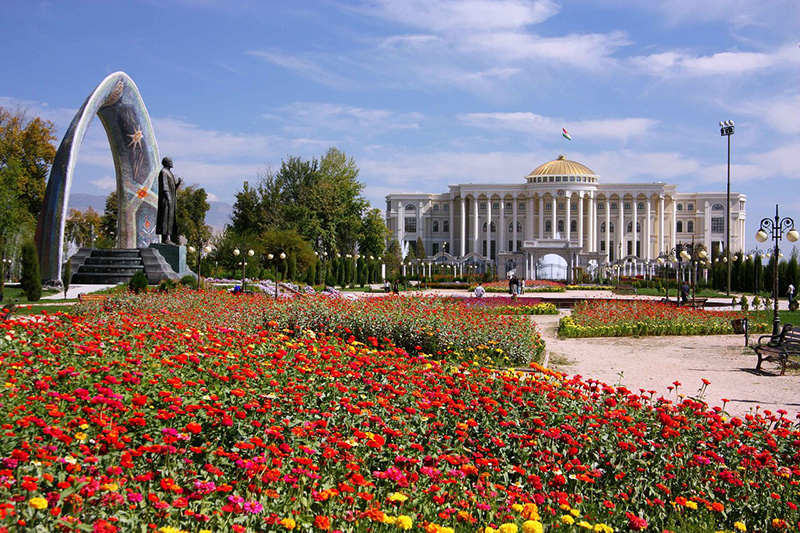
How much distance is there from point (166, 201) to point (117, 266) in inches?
119

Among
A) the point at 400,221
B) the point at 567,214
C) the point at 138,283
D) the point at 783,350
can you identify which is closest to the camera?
the point at 783,350

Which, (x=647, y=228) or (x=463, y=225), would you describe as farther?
(x=463, y=225)

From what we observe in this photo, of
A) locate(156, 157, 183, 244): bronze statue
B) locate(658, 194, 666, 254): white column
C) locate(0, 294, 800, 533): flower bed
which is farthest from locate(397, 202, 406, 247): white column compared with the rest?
locate(0, 294, 800, 533): flower bed

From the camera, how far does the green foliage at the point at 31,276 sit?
20.6 metres

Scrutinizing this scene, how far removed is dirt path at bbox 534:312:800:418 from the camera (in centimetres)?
864

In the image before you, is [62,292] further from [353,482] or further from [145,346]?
[353,482]

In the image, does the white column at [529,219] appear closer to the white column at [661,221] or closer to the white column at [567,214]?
the white column at [567,214]

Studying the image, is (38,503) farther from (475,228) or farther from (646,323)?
(475,228)

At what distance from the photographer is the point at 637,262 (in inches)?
2990

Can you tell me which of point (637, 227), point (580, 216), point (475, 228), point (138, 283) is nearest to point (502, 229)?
point (475, 228)

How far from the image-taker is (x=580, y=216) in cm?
8144

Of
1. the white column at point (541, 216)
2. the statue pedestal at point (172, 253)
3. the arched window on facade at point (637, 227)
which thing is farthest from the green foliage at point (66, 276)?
the arched window on facade at point (637, 227)

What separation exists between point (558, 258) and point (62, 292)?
4520cm

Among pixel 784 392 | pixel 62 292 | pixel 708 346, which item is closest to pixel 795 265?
pixel 708 346
